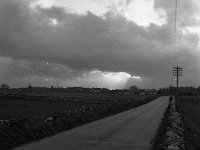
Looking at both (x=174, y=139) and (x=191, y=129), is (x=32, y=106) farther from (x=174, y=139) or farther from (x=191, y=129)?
(x=174, y=139)

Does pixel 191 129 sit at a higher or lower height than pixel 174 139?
lower

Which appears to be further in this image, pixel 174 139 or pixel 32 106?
pixel 32 106

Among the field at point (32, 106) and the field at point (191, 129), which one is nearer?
the field at point (191, 129)

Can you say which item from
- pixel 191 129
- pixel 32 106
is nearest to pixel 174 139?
pixel 191 129

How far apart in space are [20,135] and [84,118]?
15693 millimetres

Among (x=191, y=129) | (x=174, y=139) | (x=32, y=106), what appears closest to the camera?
(x=174, y=139)

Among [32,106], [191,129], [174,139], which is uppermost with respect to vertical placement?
[32,106]

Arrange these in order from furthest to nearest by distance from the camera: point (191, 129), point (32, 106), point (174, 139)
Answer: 1. point (32, 106)
2. point (191, 129)
3. point (174, 139)

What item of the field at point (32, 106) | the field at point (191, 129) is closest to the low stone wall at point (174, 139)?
the field at point (191, 129)

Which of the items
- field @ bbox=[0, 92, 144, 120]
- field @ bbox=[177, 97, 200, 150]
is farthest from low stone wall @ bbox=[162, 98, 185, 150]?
field @ bbox=[0, 92, 144, 120]

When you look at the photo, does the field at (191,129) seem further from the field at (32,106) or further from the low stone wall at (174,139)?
the field at (32,106)

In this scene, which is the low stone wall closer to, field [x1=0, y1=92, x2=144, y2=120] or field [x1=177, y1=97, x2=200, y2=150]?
field [x1=177, y1=97, x2=200, y2=150]

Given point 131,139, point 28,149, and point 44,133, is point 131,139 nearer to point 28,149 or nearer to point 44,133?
point 44,133


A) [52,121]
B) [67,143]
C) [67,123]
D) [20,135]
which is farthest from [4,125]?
[67,123]
